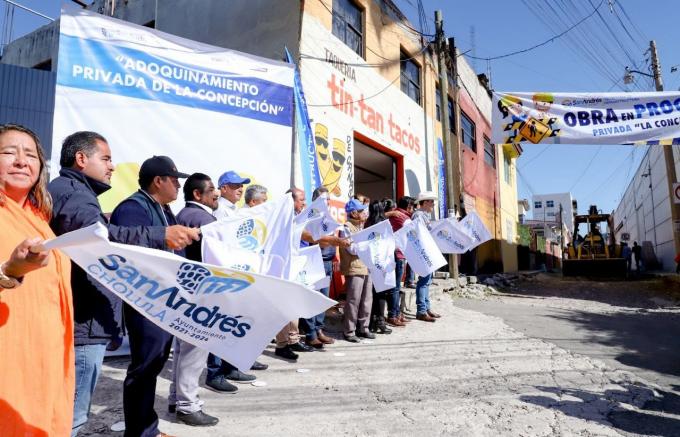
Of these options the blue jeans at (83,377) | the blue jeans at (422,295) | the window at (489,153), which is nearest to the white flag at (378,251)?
the blue jeans at (422,295)

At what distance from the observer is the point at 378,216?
19.9 ft

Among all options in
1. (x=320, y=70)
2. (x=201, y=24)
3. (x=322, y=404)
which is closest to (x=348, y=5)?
(x=320, y=70)

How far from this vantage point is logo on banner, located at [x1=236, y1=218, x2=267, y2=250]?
3150mm

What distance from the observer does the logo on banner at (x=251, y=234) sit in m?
3.15

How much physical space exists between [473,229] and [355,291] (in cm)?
322

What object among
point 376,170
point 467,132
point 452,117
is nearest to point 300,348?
point 376,170

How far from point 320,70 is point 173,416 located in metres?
6.66

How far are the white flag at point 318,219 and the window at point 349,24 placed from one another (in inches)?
207

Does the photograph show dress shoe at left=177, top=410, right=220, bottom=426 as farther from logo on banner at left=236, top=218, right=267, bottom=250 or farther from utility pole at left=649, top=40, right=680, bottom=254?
utility pole at left=649, top=40, right=680, bottom=254

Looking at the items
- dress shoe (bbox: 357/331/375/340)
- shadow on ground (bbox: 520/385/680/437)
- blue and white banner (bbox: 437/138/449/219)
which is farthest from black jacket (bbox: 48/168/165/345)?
blue and white banner (bbox: 437/138/449/219)

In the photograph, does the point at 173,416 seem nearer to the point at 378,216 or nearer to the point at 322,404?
the point at 322,404

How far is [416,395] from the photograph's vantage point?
3658mm

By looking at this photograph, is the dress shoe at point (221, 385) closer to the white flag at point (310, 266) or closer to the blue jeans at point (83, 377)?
the white flag at point (310, 266)

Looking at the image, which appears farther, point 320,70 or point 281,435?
point 320,70
